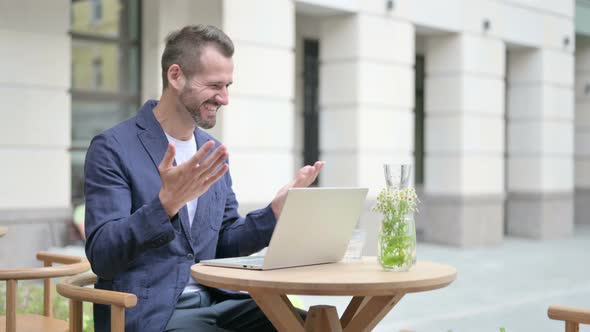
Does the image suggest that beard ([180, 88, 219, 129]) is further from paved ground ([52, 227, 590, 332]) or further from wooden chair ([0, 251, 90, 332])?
paved ground ([52, 227, 590, 332])

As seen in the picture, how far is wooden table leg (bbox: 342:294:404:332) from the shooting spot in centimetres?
270

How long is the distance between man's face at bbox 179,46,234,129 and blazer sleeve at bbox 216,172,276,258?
1.40 feet

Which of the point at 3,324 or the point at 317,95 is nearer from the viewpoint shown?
the point at 3,324

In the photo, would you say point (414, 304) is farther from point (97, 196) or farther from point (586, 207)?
point (586, 207)

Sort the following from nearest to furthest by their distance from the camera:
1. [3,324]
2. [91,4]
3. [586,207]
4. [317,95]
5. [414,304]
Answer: [3,324]
[414,304]
[91,4]
[317,95]
[586,207]

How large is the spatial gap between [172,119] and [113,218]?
1.83ft

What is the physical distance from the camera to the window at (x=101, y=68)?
340 inches

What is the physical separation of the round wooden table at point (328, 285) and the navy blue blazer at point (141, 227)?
16cm

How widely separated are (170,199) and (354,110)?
24.2ft

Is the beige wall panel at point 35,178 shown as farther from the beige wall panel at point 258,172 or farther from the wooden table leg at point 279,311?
the wooden table leg at point 279,311

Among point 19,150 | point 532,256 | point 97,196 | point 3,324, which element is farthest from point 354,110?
point 97,196

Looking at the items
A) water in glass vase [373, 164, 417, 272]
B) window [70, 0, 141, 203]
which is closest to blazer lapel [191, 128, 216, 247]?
water in glass vase [373, 164, 417, 272]

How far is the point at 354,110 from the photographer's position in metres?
9.84

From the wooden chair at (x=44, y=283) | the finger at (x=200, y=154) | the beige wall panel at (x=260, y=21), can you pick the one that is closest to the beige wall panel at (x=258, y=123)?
the beige wall panel at (x=260, y=21)
